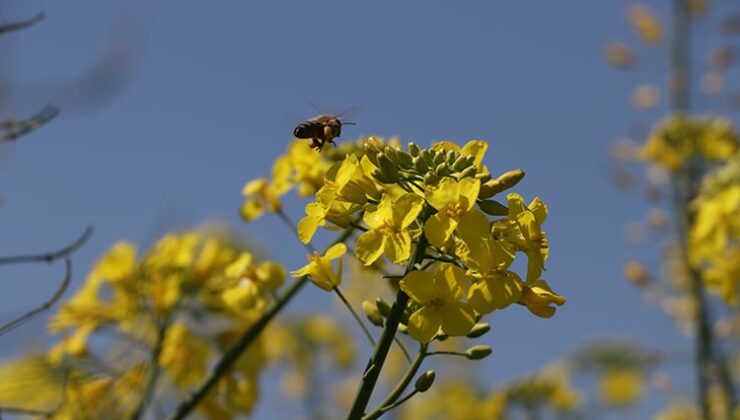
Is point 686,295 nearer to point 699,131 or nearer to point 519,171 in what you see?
Answer: point 699,131

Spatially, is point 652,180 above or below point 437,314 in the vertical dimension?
above

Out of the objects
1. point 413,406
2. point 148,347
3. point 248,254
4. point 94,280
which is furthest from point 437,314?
point 413,406

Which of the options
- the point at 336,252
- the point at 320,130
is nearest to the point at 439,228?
the point at 336,252

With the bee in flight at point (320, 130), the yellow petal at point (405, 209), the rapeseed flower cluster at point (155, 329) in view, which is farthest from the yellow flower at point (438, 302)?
the rapeseed flower cluster at point (155, 329)

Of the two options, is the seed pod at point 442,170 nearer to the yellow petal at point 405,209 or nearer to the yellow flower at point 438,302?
the yellow petal at point 405,209

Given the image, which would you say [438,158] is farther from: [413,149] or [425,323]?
[425,323]
